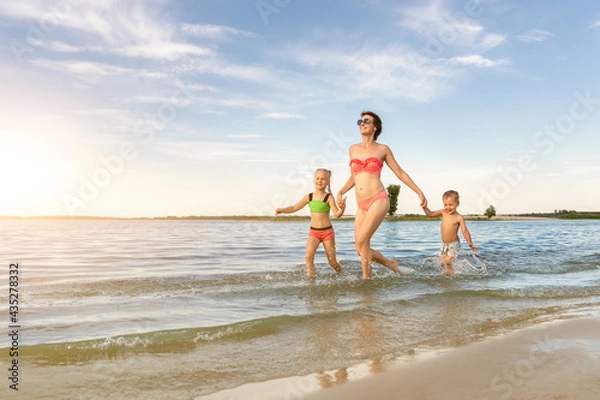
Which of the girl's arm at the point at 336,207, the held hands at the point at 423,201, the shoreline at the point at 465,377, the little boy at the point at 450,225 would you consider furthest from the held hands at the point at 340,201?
the shoreline at the point at 465,377

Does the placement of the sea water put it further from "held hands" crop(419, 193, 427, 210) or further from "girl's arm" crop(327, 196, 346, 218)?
"held hands" crop(419, 193, 427, 210)

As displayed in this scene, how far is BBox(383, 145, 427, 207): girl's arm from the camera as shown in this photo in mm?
8977

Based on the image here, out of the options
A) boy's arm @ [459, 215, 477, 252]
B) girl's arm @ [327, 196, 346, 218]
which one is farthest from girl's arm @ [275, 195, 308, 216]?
boy's arm @ [459, 215, 477, 252]

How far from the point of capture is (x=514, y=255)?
17.2 metres

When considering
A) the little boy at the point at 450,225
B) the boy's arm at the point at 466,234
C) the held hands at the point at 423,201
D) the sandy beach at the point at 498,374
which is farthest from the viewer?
the little boy at the point at 450,225

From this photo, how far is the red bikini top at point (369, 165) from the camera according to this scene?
8789 mm

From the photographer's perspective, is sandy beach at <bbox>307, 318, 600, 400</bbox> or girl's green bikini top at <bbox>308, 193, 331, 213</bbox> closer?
sandy beach at <bbox>307, 318, 600, 400</bbox>

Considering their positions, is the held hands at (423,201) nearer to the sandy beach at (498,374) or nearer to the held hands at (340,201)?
the held hands at (340,201)

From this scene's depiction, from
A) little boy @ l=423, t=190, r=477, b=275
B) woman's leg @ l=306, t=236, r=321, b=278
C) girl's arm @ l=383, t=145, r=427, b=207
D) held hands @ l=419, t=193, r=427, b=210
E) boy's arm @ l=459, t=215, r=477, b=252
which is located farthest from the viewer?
little boy @ l=423, t=190, r=477, b=275

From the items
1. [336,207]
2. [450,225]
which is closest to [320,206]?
[336,207]

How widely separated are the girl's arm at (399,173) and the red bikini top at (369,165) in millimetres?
204

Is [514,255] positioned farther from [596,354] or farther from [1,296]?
[1,296]

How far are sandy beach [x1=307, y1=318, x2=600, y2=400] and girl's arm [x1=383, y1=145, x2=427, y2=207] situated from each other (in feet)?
14.0

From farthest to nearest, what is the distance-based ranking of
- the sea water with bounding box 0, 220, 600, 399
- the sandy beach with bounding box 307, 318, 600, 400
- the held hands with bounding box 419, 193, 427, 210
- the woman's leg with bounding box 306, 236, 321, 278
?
the woman's leg with bounding box 306, 236, 321, 278 → the held hands with bounding box 419, 193, 427, 210 → the sea water with bounding box 0, 220, 600, 399 → the sandy beach with bounding box 307, 318, 600, 400
